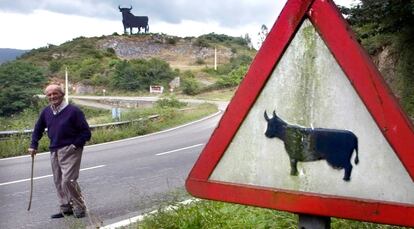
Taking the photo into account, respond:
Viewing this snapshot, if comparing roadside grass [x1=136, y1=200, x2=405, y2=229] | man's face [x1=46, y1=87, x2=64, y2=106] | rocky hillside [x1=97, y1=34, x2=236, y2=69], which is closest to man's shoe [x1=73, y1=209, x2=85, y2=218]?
man's face [x1=46, y1=87, x2=64, y2=106]

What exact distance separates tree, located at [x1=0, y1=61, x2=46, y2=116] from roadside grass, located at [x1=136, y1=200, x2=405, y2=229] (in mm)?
30197

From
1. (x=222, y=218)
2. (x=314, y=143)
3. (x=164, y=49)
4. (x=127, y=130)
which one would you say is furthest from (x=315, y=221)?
(x=164, y=49)

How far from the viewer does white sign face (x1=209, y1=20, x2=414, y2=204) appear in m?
1.54

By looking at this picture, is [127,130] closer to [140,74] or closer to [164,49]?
[140,74]

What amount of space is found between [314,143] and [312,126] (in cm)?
6

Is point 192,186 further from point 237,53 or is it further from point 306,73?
point 237,53

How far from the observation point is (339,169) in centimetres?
158

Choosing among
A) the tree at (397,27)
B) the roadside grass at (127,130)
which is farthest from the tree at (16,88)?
the tree at (397,27)

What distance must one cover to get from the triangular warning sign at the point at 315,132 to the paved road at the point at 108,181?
3.26 metres

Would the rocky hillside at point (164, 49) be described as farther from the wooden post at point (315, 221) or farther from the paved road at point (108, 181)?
the wooden post at point (315, 221)

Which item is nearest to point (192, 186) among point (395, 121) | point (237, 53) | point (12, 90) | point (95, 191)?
point (395, 121)

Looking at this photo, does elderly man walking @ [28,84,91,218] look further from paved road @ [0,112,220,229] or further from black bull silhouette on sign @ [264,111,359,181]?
black bull silhouette on sign @ [264,111,359,181]

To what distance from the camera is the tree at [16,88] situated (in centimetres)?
3272

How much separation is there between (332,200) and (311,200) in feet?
0.22
